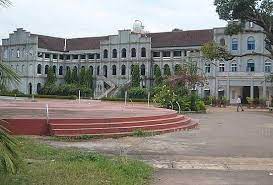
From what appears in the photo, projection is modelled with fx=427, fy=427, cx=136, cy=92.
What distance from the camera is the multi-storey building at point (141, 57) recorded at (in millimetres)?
53125

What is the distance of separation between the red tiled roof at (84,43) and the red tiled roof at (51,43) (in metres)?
1.36

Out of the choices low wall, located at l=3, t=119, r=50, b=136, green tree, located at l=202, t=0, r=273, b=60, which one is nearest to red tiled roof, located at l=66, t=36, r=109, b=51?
green tree, located at l=202, t=0, r=273, b=60

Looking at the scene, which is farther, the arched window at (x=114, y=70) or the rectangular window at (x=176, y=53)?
the arched window at (x=114, y=70)

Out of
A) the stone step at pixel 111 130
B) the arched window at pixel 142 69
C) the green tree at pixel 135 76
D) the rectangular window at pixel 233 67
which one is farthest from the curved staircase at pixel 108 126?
the arched window at pixel 142 69

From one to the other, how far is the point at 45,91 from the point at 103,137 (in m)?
50.9

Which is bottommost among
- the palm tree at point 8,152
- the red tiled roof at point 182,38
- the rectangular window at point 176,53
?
the palm tree at point 8,152

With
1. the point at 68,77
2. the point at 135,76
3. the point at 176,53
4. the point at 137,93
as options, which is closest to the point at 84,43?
the point at 68,77

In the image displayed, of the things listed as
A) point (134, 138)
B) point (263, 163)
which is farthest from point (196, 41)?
point (263, 163)

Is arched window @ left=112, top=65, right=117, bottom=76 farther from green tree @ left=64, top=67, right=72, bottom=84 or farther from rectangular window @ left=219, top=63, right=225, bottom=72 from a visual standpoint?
rectangular window @ left=219, top=63, right=225, bottom=72

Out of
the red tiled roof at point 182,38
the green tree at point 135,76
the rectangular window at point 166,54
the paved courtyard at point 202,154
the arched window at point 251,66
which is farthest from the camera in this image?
the rectangular window at point 166,54

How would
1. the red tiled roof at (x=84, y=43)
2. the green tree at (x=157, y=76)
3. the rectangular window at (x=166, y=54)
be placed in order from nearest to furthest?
1. the green tree at (x=157, y=76)
2. the rectangular window at (x=166, y=54)
3. the red tiled roof at (x=84, y=43)

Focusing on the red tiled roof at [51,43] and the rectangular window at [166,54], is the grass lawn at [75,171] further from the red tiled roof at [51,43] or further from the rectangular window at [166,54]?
the red tiled roof at [51,43]

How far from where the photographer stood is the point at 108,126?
15.1 metres

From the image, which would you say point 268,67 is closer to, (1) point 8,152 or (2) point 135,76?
(2) point 135,76
